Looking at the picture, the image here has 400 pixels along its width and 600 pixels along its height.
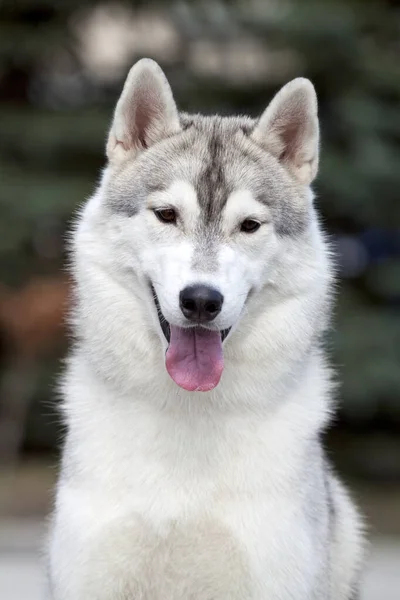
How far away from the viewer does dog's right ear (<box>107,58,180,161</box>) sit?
4738 millimetres

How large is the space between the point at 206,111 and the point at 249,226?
7.47m

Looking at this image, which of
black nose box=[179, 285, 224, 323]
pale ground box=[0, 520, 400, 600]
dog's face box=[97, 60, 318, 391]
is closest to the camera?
black nose box=[179, 285, 224, 323]

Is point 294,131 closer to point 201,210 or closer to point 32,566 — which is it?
point 201,210

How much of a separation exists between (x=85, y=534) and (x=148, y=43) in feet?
29.5

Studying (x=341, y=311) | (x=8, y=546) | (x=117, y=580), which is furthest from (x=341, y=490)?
(x=341, y=311)

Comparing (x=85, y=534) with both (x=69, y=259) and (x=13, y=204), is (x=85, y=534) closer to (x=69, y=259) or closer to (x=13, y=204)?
(x=69, y=259)

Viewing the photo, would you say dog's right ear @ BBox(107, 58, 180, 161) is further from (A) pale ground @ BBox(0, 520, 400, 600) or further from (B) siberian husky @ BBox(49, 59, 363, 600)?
(A) pale ground @ BBox(0, 520, 400, 600)

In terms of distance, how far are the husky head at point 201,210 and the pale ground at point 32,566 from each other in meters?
2.84

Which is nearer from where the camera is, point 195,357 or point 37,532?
point 195,357

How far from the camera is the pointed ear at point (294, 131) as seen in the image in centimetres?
480

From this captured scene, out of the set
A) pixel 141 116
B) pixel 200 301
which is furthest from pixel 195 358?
pixel 141 116

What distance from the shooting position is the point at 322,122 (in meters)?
12.2

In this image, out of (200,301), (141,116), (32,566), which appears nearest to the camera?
(200,301)

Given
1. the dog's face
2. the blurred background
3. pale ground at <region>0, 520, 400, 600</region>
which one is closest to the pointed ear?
the dog's face
